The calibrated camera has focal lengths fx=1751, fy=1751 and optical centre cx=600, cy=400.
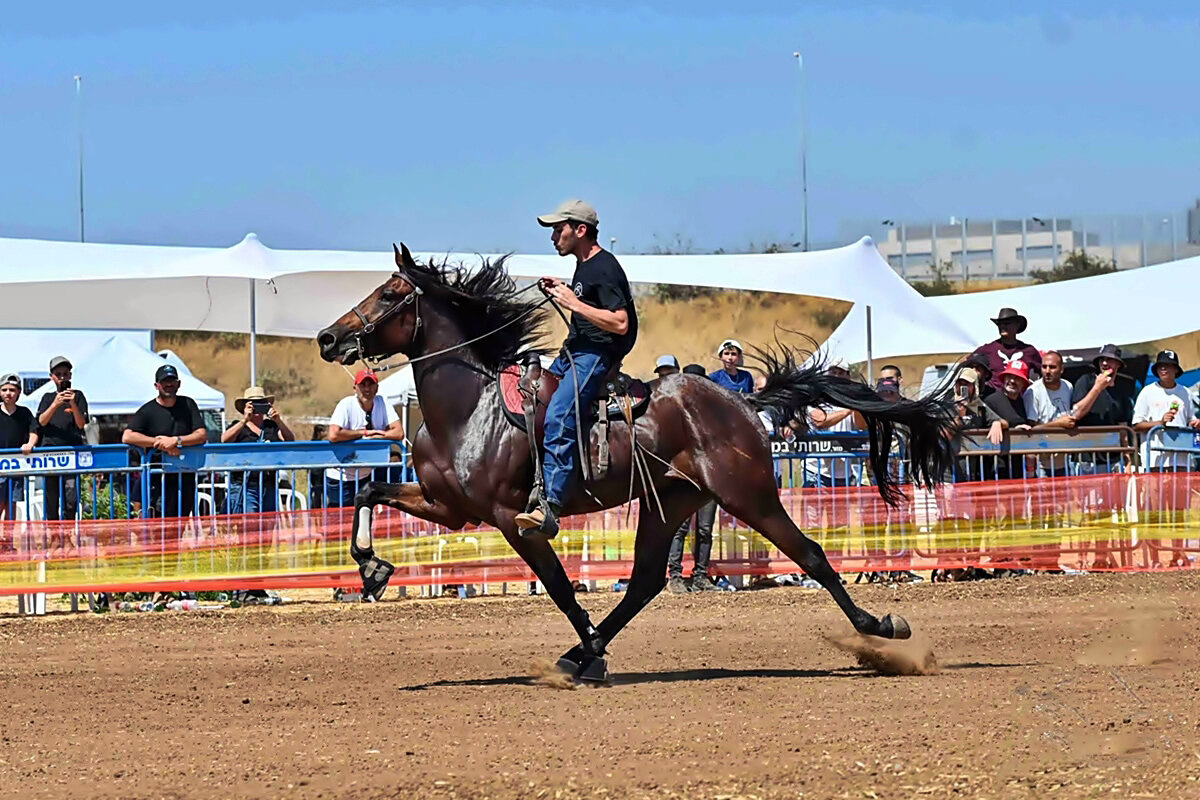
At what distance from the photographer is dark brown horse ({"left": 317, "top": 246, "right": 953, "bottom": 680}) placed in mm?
9625

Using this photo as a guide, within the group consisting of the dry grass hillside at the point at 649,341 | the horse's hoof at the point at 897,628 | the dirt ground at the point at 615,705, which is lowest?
the dirt ground at the point at 615,705

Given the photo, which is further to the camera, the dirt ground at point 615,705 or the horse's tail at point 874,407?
the horse's tail at point 874,407

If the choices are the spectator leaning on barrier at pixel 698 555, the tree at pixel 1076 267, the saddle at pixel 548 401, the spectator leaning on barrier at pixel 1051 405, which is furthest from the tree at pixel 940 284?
the saddle at pixel 548 401

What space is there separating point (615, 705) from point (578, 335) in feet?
6.93

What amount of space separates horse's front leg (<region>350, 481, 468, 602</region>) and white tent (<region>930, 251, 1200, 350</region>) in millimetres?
15271

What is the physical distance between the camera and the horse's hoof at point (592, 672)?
9555 mm

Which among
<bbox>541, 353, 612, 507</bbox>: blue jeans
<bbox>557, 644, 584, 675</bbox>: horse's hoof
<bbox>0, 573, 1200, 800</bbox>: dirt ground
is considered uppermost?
<bbox>541, 353, 612, 507</bbox>: blue jeans

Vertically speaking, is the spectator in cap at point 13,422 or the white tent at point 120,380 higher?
the white tent at point 120,380

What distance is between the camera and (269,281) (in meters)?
20.4

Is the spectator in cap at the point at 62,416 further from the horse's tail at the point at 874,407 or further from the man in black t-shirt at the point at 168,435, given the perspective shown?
the horse's tail at the point at 874,407

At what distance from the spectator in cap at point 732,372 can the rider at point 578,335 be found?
5.74 meters

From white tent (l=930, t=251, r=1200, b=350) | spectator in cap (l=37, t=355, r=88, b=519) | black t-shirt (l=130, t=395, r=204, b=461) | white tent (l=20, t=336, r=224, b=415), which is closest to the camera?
black t-shirt (l=130, t=395, r=204, b=461)

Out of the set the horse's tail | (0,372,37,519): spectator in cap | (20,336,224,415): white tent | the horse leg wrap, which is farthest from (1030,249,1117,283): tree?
the horse leg wrap

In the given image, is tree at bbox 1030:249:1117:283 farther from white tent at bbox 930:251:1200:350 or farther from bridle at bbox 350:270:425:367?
bridle at bbox 350:270:425:367
